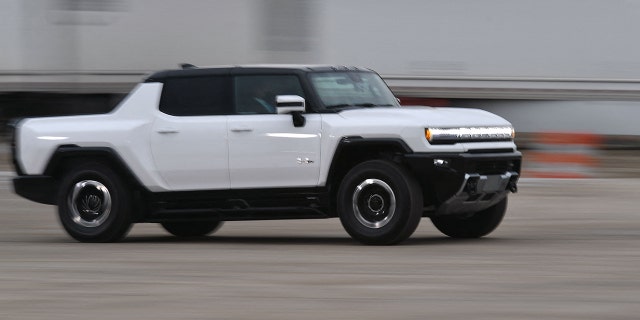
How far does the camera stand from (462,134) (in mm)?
11266

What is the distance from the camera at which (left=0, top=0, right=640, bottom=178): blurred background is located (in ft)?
76.7

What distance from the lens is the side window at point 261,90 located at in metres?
11.9

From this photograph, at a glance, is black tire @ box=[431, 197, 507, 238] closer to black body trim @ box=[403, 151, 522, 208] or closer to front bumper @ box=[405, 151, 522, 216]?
front bumper @ box=[405, 151, 522, 216]

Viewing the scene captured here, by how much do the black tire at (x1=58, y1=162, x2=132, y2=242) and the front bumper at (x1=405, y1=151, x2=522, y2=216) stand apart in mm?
2679

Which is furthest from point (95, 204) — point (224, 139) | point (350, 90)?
point (350, 90)

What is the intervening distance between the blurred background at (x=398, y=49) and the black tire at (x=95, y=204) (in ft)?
36.7

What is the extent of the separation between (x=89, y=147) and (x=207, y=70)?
1.26 meters

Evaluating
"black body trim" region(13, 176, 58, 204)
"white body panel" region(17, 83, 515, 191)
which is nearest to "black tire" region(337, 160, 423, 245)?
"white body panel" region(17, 83, 515, 191)

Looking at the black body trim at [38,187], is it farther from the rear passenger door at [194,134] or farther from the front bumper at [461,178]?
the front bumper at [461,178]

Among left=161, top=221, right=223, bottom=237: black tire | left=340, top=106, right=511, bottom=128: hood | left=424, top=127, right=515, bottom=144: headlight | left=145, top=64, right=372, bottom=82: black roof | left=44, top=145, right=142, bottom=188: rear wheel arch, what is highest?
left=145, top=64, right=372, bottom=82: black roof

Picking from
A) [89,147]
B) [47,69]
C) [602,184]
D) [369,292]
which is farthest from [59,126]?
[47,69]

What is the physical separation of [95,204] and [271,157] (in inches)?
70.4

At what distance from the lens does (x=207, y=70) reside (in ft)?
40.4

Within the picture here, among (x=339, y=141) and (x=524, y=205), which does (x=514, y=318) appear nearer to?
(x=339, y=141)
